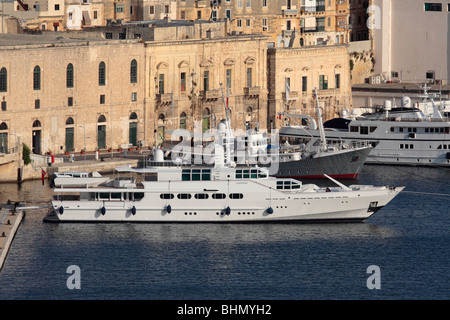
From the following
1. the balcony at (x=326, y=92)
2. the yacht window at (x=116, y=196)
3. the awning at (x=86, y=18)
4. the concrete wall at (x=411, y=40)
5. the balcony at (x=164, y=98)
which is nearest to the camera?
the yacht window at (x=116, y=196)

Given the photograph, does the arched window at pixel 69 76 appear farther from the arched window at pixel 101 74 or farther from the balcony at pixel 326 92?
the balcony at pixel 326 92

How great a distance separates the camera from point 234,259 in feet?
258

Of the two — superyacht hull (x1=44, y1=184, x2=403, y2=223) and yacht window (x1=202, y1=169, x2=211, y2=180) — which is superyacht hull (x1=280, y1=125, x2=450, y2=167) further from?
yacht window (x1=202, y1=169, x2=211, y2=180)

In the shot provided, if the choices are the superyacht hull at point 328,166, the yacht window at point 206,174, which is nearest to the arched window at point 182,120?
the superyacht hull at point 328,166

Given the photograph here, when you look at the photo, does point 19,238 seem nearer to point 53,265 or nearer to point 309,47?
point 53,265

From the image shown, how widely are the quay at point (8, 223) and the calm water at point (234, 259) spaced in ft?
1.26

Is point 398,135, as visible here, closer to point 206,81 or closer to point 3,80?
point 206,81

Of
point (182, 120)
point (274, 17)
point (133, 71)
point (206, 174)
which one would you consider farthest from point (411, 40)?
point (206, 174)

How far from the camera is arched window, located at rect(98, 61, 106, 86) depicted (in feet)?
357

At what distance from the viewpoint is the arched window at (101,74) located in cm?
10888
